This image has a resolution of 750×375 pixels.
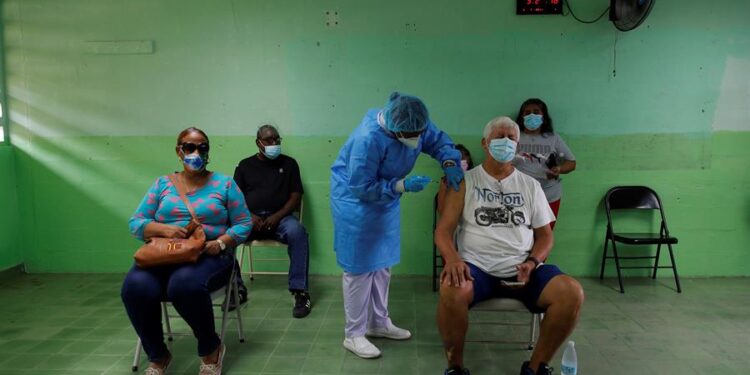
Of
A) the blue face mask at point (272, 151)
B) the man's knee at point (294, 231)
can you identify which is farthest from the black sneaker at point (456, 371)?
the blue face mask at point (272, 151)

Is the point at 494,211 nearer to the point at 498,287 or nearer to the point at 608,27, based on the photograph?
the point at 498,287

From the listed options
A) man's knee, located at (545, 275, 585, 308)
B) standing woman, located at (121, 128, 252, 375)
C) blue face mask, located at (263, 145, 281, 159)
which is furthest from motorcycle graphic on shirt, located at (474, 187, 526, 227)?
blue face mask, located at (263, 145, 281, 159)

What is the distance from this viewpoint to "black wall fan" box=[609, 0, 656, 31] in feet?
9.44

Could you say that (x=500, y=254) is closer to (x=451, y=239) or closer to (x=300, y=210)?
(x=451, y=239)

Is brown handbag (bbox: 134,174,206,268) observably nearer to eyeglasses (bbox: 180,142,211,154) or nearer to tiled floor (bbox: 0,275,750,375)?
eyeglasses (bbox: 180,142,211,154)

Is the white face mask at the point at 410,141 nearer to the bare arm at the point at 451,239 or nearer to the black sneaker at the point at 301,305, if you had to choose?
the bare arm at the point at 451,239

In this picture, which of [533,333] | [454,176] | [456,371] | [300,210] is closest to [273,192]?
[300,210]

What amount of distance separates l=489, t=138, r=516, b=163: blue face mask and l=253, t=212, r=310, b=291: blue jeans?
1.53m

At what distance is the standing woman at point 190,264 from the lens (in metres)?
1.96

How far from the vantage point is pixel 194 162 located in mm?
2150

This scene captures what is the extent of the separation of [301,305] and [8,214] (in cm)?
263

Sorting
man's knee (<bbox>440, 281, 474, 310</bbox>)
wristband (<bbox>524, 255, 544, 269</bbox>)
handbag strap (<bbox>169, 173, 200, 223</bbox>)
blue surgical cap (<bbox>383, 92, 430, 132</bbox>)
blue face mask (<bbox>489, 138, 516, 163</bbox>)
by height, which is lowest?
man's knee (<bbox>440, 281, 474, 310</bbox>)

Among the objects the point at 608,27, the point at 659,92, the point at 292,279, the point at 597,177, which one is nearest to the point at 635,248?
the point at 597,177

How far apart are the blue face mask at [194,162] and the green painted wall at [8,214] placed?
241 cm
